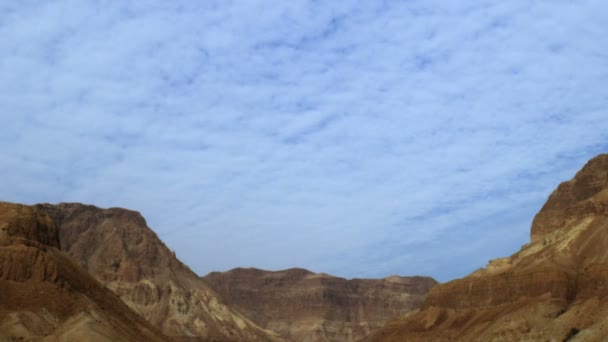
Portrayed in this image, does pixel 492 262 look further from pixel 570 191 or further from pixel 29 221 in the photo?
pixel 29 221

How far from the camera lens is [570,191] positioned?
6722 inches

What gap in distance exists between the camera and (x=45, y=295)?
88.8 m

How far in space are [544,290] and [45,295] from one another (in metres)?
70.2

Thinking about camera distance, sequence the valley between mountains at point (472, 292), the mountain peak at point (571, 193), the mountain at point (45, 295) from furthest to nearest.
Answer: the mountain peak at point (571, 193)
the valley between mountains at point (472, 292)
the mountain at point (45, 295)

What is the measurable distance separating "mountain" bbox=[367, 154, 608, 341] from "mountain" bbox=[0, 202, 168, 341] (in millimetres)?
49365

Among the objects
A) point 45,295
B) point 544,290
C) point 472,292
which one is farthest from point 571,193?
point 45,295

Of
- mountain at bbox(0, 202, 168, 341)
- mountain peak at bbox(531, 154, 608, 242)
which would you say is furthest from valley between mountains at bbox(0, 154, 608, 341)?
mountain peak at bbox(531, 154, 608, 242)

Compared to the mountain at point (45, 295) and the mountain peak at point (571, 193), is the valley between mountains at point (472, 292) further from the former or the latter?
the mountain peak at point (571, 193)

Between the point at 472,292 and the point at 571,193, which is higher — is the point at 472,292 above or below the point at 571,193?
below

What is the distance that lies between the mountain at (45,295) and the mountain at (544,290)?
49365mm

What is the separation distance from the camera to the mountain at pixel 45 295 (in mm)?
82312

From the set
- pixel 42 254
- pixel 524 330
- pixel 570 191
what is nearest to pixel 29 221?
pixel 42 254

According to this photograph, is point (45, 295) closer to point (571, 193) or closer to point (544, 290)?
point (544, 290)

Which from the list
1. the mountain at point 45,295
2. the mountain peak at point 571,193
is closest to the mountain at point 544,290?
the mountain peak at point 571,193
